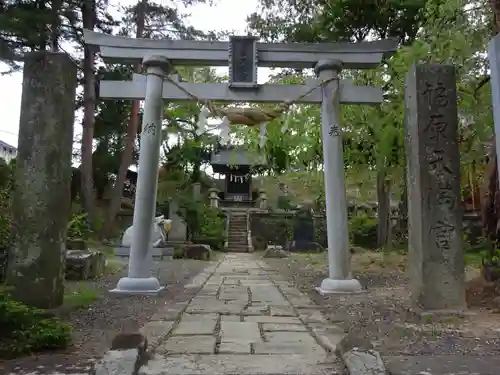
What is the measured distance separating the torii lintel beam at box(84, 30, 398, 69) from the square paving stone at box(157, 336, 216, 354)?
17.1 ft

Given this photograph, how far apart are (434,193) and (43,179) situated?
4.67 metres

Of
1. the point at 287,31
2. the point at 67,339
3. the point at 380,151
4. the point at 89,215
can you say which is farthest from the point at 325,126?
the point at 89,215

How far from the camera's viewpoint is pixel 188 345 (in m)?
4.26

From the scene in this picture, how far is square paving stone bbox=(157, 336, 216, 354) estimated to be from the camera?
4035mm

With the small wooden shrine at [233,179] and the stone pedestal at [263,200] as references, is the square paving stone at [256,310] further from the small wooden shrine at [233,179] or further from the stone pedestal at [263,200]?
the small wooden shrine at [233,179]

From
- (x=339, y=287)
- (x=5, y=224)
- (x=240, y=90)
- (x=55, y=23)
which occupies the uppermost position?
(x=55, y=23)

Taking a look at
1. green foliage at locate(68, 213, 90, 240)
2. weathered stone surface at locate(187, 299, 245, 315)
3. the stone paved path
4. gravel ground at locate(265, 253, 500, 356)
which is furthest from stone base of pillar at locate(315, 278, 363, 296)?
green foliage at locate(68, 213, 90, 240)

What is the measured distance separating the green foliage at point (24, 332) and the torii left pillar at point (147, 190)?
11.4 ft

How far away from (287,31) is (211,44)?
26.3 feet

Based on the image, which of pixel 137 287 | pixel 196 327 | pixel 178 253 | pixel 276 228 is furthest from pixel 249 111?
pixel 276 228

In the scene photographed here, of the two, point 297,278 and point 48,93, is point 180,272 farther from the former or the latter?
point 48,93

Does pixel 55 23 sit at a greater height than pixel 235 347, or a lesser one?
greater

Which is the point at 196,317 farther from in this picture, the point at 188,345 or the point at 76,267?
the point at 76,267

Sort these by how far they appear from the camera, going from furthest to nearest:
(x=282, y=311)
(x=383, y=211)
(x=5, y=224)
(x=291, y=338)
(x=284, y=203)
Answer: (x=284, y=203) → (x=383, y=211) → (x=5, y=224) → (x=282, y=311) → (x=291, y=338)
